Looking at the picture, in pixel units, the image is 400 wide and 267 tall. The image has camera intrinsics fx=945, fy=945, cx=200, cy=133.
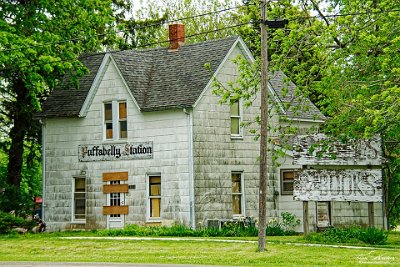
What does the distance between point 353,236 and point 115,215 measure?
547 inches

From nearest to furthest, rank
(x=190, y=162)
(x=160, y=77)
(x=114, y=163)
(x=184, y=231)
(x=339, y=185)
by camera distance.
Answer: (x=339, y=185) → (x=184, y=231) → (x=190, y=162) → (x=114, y=163) → (x=160, y=77)

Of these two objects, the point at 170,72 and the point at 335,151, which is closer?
the point at 335,151

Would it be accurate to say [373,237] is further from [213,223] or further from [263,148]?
[213,223]

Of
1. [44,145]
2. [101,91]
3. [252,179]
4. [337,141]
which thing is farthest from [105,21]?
[337,141]

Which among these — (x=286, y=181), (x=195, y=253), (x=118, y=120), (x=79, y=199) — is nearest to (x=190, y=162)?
(x=118, y=120)

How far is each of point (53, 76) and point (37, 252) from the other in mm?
14535

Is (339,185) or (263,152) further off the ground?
(263,152)

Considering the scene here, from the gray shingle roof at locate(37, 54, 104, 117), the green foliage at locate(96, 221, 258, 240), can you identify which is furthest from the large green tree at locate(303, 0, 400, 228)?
the gray shingle roof at locate(37, 54, 104, 117)

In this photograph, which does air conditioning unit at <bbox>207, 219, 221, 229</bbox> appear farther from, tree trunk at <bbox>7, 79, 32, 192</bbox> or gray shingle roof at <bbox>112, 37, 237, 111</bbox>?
tree trunk at <bbox>7, 79, 32, 192</bbox>

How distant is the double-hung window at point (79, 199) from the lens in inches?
1730

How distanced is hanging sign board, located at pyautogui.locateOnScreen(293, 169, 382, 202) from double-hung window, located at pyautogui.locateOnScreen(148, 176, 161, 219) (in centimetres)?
985

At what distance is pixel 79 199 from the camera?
44.1 m

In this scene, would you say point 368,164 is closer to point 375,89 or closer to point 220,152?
point 375,89

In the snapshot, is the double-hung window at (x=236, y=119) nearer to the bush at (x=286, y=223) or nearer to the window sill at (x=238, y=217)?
the window sill at (x=238, y=217)
